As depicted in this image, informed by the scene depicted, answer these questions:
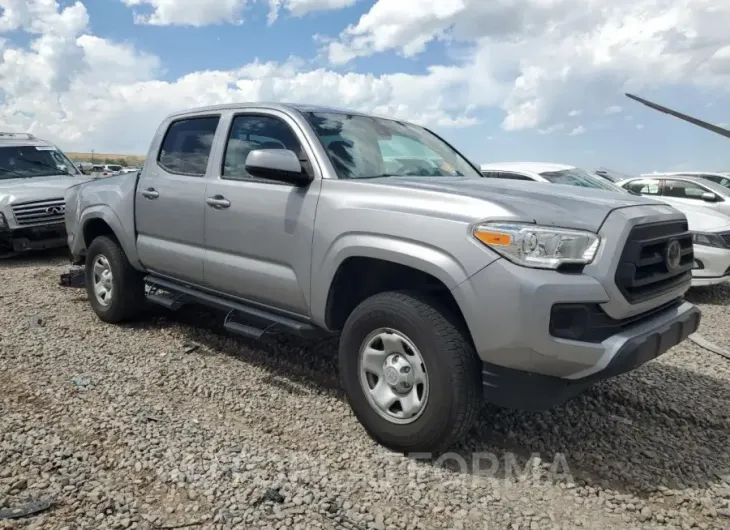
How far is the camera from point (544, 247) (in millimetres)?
2770

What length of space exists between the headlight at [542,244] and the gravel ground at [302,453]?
112 cm

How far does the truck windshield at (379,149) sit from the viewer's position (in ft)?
12.5

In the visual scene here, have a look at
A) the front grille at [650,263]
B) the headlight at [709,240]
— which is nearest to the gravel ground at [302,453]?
the front grille at [650,263]

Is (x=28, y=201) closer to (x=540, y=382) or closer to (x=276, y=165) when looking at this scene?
(x=276, y=165)

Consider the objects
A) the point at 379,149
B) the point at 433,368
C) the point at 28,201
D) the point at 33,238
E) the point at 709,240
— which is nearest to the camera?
the point at 433,368

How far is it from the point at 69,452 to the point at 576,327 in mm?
2614

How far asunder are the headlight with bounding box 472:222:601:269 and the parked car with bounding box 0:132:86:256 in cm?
822

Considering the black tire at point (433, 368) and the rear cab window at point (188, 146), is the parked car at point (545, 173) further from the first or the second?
the black tire at point (433, 368)

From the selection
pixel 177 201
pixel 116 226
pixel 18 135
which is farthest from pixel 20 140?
pixel 177 201

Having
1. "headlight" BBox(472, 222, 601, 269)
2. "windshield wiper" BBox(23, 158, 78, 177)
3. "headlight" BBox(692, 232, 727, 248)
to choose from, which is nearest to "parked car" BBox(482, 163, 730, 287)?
"headlight" BBox(692, 232, 727, 248)

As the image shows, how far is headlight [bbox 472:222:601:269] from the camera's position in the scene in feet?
8.99

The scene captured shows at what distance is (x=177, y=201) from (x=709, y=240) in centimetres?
600

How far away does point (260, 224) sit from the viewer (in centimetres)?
388

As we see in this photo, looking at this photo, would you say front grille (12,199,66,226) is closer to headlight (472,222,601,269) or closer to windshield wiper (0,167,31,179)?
windshield wiper (0,167,31,179)
